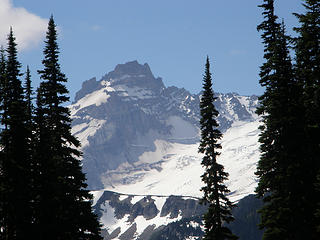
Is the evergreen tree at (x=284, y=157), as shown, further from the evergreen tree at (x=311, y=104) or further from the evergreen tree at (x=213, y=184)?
the evergreen tree at (x=213, y=184)

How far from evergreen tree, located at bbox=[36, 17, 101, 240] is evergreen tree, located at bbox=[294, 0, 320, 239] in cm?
1481

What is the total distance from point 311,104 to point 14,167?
779 inches

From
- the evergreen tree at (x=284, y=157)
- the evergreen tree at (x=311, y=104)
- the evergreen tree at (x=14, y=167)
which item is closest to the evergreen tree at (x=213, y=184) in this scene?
the evergreen tree at (x=284, y=157)

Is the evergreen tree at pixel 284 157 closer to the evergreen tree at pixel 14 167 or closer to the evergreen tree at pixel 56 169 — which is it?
the evergreen tree at pixel 56 169

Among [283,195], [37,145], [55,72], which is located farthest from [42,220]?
[283,195]

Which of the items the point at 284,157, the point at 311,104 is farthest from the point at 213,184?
the point at 311,104

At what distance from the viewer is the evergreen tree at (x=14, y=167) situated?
31.1 meters

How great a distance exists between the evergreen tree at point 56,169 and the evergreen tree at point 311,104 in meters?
14.8

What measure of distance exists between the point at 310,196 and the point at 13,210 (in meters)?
19.2

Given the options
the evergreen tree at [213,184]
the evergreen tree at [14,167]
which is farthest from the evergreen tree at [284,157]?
the evergreen tree at [14,167]

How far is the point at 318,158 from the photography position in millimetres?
30625

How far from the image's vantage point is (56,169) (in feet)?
105

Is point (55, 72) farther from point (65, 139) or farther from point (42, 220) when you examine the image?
point (42, 220)

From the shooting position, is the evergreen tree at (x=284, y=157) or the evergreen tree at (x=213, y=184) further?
the evergreen tree at (x=213, y=184)
